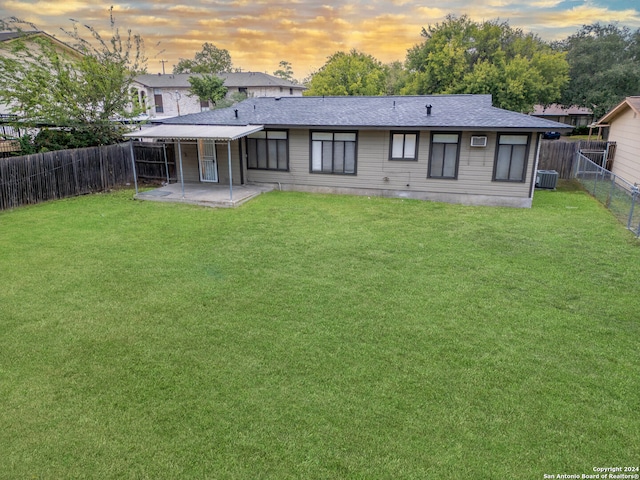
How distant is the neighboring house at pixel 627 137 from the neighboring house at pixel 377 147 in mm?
5697

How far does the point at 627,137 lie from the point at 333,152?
11.7m

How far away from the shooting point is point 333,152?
13.5 metres

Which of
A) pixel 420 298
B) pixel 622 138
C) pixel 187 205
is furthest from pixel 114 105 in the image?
pixel 622 138

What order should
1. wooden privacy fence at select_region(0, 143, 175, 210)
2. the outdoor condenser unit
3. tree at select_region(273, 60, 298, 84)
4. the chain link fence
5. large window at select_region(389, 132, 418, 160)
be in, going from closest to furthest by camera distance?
the chain link fence
wooden privacy fence at select_region(0, 143, 175, 210)
large window at select_region(389, 132, 418, 160)
the outdoor condenser unit
tree at select_region(273, 60, 298, 84)

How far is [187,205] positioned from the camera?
39.4 feet

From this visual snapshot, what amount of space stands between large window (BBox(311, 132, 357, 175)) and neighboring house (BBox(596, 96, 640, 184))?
33.5 feet

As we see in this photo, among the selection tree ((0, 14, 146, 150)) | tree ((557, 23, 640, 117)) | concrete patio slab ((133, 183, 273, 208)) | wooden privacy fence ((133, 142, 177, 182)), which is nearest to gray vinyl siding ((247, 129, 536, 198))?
concrete patio slab ((133, 183, 273, 208))

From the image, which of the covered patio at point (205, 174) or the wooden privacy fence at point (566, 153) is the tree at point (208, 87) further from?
the wooden privacy fence at point (566, 153)

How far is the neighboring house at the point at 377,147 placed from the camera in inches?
467

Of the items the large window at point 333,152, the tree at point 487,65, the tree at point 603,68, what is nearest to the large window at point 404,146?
the large window at point 333,152

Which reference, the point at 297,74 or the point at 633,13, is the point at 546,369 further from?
the point at 297,74

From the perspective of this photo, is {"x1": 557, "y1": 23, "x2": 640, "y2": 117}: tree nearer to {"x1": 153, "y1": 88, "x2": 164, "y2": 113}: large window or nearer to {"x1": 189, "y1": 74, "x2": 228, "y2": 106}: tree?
{"x1": 189, "y1": 74, "x2": 228, "y2": 106}: tree

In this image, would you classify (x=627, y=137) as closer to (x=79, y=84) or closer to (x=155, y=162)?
(x=155, y=162)

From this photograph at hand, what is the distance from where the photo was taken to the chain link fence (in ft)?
31.9
